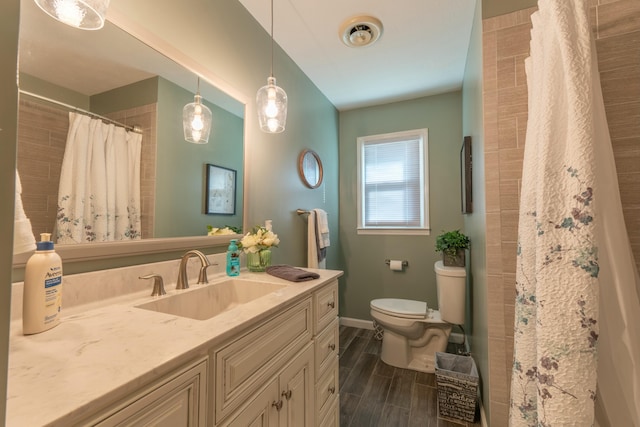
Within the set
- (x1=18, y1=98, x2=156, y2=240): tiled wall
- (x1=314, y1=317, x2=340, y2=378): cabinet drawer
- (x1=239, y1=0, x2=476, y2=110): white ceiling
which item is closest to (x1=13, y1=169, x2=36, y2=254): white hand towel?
(x1=18, y1=98, x2=156, y2=240): tiled wall

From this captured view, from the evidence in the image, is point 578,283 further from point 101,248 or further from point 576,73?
point 101,248

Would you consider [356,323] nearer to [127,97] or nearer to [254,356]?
[254,356]

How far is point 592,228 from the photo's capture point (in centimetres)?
68

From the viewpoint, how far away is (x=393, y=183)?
300 centimetres

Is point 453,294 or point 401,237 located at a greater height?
point 401,237

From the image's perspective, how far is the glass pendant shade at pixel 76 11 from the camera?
2.59 feet

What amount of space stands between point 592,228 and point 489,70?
1080 mm

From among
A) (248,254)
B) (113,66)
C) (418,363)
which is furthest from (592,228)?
(418,363)

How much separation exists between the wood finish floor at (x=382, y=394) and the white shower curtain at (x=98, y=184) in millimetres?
1625

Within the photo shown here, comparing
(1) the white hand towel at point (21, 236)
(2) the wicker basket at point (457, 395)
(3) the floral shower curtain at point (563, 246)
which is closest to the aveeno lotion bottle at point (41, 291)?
(1) the white hand towel at point (21, 236)

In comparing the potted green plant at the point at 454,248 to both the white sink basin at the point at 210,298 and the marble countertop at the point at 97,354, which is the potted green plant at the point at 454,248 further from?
the marble countertop at the point at 97,354

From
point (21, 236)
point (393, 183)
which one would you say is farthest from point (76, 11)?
point (393, 183)

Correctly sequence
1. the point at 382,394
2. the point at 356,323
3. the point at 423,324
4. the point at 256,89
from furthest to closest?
the point at 356,323, the point at 423,324, the point at 382,394, the point at 256,89

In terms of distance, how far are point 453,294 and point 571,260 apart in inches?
58.5
